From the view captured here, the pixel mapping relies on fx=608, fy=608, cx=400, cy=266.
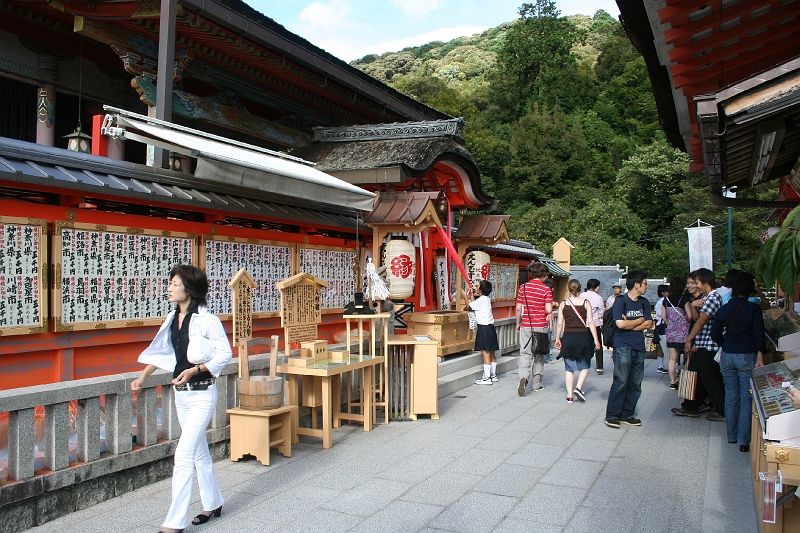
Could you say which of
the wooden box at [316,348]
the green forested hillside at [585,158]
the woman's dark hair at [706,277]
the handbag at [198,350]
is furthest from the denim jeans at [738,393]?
the green forested hillside at [585,158]

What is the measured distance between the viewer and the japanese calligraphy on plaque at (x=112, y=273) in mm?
6176

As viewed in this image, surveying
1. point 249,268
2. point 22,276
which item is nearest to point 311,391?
point 249,268

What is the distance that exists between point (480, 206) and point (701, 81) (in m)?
7.43

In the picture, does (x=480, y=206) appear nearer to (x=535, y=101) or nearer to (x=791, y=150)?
(x=791, y=150)

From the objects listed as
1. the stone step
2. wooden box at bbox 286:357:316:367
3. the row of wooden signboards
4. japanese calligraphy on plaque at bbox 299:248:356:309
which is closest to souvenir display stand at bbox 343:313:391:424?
wooden box at bbox 286:357:316:367

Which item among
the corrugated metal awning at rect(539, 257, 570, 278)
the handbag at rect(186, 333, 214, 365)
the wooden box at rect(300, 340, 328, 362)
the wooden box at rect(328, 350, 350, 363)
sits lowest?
the wooden box at rect(328, 350, 350, 363)

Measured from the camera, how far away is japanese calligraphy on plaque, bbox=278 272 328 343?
6539 millimetres

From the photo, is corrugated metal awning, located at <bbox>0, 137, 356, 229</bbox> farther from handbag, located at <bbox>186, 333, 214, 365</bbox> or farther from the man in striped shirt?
the man in striped shirt

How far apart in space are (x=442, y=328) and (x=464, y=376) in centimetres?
114

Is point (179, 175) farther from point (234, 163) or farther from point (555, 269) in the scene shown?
point (555, 269)

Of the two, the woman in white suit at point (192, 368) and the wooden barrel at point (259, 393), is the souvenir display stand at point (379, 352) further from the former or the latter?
the woman in white suit at point (192, 368)

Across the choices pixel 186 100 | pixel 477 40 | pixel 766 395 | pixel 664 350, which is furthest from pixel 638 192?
pixel 477 40

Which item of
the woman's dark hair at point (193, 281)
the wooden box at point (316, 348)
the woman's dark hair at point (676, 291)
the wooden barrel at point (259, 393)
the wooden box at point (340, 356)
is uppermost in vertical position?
the woman's dark hair at point (193, 281)

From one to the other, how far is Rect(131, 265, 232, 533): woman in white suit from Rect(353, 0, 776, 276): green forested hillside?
68.1ft
